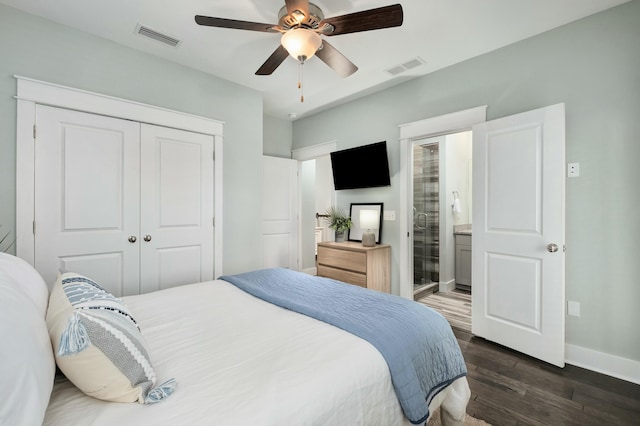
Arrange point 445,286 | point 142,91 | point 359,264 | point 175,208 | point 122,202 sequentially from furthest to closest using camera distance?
point 445,286
point 359,264
point 175,208
point 142,91
point 122,202

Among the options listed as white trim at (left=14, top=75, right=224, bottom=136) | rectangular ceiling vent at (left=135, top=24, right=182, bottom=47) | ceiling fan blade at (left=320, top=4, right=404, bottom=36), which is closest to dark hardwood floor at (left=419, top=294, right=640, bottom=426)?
ceiling fan blade at (left=320, top=4, right=404, bottom=36)

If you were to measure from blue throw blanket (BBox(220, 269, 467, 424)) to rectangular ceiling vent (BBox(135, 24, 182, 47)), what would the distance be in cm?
236

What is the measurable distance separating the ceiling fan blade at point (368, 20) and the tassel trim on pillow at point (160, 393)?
201 centimetres

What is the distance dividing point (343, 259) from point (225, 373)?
8.54ft

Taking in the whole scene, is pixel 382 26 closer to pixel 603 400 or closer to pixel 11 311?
pixel 11 311

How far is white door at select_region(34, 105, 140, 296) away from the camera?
2.34 metres

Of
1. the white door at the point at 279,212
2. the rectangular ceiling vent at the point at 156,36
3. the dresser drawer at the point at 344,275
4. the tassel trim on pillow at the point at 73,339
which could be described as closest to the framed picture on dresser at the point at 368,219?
the dresser drawer at the point at 344,275

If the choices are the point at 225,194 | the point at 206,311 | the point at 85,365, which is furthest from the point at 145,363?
the point at 225,194

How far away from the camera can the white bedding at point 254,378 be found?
0.84 m

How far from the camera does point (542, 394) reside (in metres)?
1.97

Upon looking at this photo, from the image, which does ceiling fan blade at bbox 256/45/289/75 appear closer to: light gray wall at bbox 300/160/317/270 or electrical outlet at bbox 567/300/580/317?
light gray wall at bbox 300/160/317/270

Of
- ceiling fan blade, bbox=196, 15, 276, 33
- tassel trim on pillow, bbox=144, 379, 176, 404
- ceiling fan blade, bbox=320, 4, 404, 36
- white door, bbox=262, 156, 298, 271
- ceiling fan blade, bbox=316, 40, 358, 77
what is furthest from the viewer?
white door, bbox=262, 156, 298, 271

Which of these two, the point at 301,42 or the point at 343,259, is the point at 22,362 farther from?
the point at 343,259

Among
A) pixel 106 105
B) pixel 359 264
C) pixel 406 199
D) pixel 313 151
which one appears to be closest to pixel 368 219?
pixel 406 199
